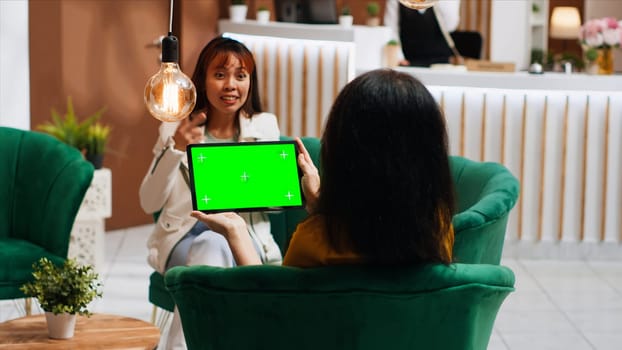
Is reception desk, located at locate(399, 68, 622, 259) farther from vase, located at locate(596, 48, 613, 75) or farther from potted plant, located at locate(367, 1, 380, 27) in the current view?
potted plant, located at locate(367, 1, 380, 27)

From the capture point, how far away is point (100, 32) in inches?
277

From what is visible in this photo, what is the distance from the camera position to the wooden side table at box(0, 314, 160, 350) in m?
3.62

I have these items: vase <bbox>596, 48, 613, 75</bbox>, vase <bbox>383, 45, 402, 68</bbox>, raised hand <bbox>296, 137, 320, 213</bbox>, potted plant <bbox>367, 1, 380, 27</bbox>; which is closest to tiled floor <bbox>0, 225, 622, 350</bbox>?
vase <bbox>596, 48, 613, 75</bbox>

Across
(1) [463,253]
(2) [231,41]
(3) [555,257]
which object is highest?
(2) [231,41]

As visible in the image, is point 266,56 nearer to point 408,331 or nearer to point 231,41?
point 231,41

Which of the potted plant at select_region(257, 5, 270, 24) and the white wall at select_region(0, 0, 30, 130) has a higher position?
the potted plant at select_region(257, 5, 270, 24)

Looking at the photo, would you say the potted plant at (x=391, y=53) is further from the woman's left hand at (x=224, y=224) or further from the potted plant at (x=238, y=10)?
the woman's left hand at (x=224, y=224)

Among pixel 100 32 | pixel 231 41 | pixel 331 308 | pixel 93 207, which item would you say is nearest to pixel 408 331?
pixel 331 308

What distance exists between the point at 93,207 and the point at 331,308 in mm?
3934

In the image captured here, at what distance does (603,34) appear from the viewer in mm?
6824

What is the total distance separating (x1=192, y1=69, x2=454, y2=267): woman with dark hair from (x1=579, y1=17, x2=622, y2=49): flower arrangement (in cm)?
464

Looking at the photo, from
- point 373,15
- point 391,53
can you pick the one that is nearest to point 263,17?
point 373,15

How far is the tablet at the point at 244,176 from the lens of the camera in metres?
3.20

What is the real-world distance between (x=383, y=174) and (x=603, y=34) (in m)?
4.80
